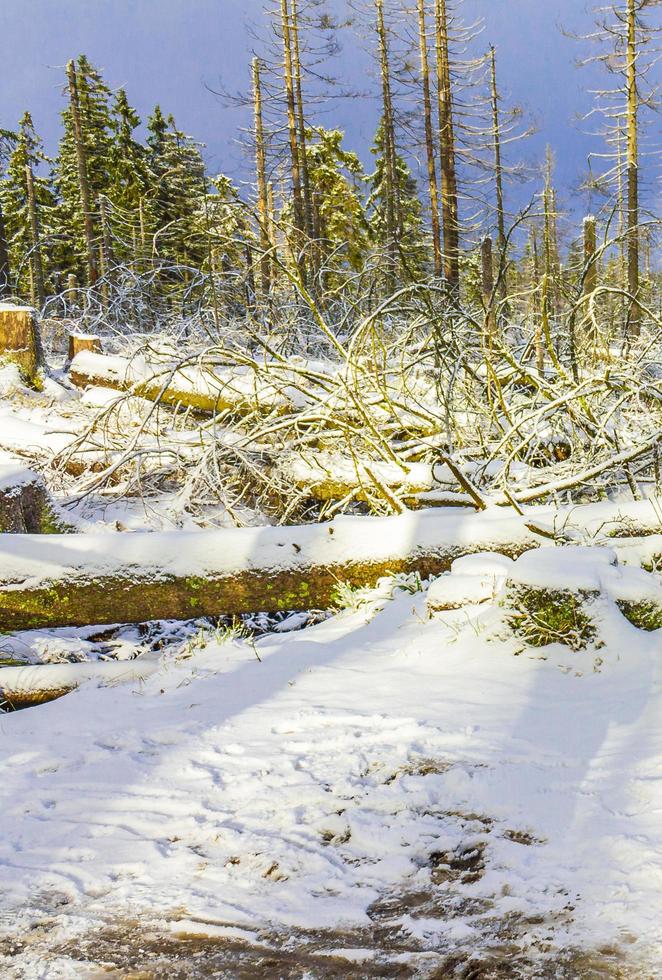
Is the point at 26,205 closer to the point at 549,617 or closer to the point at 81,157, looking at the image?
the point at 81,157

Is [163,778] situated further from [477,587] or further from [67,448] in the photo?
[67,448]

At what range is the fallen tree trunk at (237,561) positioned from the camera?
3807 mm

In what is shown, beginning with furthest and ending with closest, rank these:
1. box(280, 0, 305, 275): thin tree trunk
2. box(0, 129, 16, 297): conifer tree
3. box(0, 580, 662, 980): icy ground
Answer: box(280, 0, 305, 275): thin tree trunk
box(0, 129, 16, 297): conifer tree
box(0, 580, 662, 980): icy ground

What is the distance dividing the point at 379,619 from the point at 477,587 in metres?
0.63

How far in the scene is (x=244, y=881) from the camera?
1854 mm

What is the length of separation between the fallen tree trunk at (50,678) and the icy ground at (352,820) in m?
0.18

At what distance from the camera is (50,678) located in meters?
3.49

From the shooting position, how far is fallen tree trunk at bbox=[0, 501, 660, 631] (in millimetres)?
3807

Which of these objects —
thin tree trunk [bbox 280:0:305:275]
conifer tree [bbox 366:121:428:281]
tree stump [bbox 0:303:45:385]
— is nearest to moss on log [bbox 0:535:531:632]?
tree stump [bbox 0:303:45:385]

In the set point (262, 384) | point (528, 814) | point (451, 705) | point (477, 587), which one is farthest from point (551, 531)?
point (262, 384)

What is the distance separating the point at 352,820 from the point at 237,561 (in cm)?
212

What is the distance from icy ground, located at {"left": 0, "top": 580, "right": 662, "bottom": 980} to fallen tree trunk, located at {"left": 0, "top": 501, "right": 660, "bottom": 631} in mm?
626

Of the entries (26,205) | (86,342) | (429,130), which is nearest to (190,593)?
(86,342)

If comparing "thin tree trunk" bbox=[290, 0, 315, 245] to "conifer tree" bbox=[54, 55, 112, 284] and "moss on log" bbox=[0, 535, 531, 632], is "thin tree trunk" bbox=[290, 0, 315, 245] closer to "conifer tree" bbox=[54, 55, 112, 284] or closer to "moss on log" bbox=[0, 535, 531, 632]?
"conifer tree" bbox=[54, 55, 112, 284]
